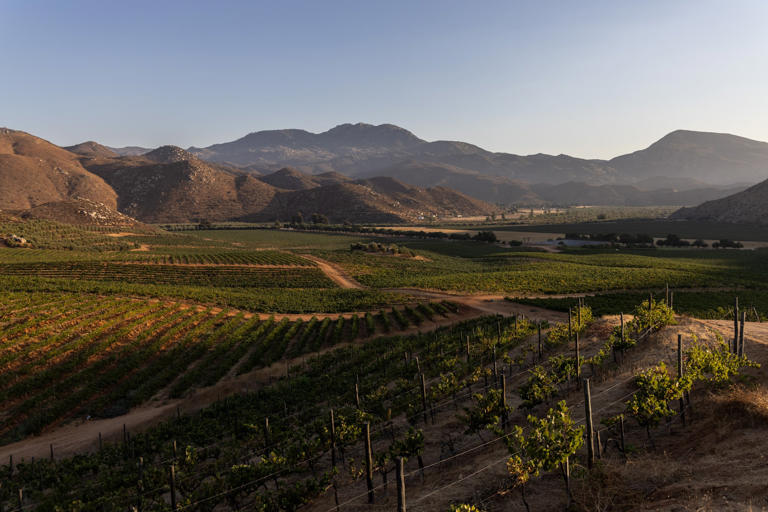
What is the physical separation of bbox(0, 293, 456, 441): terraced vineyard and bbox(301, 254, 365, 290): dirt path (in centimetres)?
2482

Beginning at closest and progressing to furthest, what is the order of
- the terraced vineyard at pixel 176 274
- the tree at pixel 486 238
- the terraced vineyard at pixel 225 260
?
the terraced vineyard at pixel 176 274 < the terraced vineyard at pixel 225 260 < the tree at pixel 486 238

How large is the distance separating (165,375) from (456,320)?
96.6ft

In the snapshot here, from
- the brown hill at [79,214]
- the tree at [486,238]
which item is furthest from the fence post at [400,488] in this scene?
the brown hill at [79,214]

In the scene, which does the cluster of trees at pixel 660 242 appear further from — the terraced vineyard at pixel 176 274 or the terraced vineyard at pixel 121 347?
the terraced vineyard at pixel 121 347

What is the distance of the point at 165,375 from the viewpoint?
30.5m

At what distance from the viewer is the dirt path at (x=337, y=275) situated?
239ft

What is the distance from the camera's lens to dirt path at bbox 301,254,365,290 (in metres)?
72.9

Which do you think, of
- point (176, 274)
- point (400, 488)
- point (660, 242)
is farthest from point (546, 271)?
point (660, 242)

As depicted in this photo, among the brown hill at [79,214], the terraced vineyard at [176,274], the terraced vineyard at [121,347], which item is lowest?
the terraced vineyard at [121,347]

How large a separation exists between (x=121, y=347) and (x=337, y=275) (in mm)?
49925

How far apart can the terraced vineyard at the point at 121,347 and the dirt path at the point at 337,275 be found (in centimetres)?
2482

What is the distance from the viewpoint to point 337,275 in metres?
82.6

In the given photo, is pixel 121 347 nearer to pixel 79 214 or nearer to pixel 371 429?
pixel 371 429

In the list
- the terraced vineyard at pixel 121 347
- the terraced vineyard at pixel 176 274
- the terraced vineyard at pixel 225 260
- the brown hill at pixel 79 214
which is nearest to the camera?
the terraced vineyard at pixel 121 347
